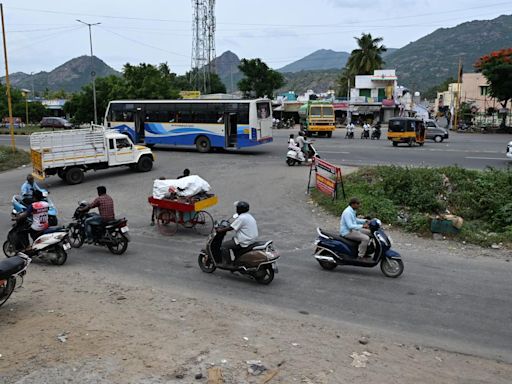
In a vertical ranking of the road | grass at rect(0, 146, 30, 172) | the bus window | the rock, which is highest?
the bus window

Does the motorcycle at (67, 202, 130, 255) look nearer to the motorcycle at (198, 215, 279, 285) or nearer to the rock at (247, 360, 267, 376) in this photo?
the motorcycle at (198, 215, 279, 285)

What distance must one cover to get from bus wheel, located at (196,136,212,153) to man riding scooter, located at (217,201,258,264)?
20675 mm

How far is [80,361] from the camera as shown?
5.79 meters

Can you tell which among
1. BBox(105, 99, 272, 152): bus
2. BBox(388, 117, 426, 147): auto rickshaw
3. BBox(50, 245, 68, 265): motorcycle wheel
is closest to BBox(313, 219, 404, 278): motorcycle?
BBox(50, 245, 68, 265): motorcycle wheel

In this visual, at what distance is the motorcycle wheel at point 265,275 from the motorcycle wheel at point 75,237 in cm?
448

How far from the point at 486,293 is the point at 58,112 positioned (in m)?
89.4

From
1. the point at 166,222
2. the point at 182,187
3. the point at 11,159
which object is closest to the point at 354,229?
the point at 182,187

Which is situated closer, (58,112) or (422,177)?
(422,177)

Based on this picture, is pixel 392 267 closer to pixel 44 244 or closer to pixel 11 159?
pixel 44 244

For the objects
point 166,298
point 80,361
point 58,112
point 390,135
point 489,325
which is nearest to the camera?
point 80,361

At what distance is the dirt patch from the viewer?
5535 mm

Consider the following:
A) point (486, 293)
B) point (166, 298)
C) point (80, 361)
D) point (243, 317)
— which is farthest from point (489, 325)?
point (80, 361)

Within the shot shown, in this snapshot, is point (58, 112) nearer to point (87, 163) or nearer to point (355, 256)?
point (87, 163)

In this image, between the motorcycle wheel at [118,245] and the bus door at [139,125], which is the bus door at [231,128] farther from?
the motorcycle wheel at [118,245]
